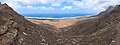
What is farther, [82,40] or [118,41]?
[82,40]

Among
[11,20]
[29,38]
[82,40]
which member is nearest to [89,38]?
[82,40]

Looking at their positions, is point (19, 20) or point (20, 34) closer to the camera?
A: point (20, 34)

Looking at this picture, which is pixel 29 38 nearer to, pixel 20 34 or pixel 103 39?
pixel 20 34

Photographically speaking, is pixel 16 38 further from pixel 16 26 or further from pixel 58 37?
pixel 58 37

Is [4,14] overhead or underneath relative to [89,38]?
overhead

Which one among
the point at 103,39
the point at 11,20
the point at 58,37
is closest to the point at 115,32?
the point at 103,39

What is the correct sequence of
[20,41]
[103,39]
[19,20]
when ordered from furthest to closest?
[19,20], [103,39], [20,41]

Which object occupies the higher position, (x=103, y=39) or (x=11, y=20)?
(x=11, y=20)

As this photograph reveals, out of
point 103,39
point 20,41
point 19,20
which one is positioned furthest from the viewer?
point 19,20

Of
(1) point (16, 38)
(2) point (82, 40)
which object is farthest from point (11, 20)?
(2) point (82, 40)
